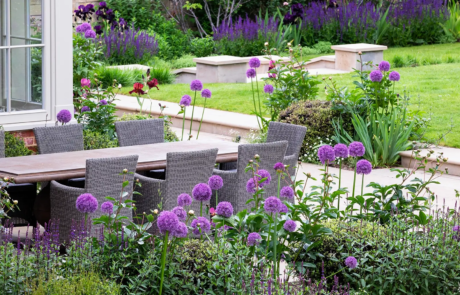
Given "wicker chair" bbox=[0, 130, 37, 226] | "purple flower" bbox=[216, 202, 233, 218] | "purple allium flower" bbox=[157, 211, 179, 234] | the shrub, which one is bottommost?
"wicker chair" bbox=[0, 130, 37, 226]

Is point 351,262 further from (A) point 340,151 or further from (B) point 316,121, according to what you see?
(B) point 316,121

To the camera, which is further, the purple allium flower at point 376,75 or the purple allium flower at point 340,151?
the purple allium flower at point 376,75

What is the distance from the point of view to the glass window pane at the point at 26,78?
6531 millimetres

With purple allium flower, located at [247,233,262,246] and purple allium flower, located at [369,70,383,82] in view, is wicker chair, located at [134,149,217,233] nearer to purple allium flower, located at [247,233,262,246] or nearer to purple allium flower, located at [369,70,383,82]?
purple allium flower, located at [247,233,262,246]

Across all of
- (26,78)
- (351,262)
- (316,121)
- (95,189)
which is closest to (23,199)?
(95,189)

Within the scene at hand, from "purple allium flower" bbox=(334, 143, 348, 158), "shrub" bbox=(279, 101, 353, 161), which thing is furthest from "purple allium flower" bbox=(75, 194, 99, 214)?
"shrub" bbox=(279, 101, 353, 161)

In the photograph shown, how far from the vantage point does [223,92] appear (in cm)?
1172

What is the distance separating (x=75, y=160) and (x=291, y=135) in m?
1.74

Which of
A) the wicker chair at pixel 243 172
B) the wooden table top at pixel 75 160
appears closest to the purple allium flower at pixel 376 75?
the wooden table top at pixel 75 160

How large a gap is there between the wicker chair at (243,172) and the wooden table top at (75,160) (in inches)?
11.0

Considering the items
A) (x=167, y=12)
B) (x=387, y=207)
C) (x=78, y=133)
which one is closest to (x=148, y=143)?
(x=78, y=133)

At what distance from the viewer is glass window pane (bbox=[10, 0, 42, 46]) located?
6.50 m

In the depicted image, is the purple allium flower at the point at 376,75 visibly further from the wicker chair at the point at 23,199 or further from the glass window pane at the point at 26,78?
the wicker chair at the point at 23,199

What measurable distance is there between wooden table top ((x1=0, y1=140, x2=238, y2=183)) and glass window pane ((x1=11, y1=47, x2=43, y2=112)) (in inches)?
Result: 51.1
